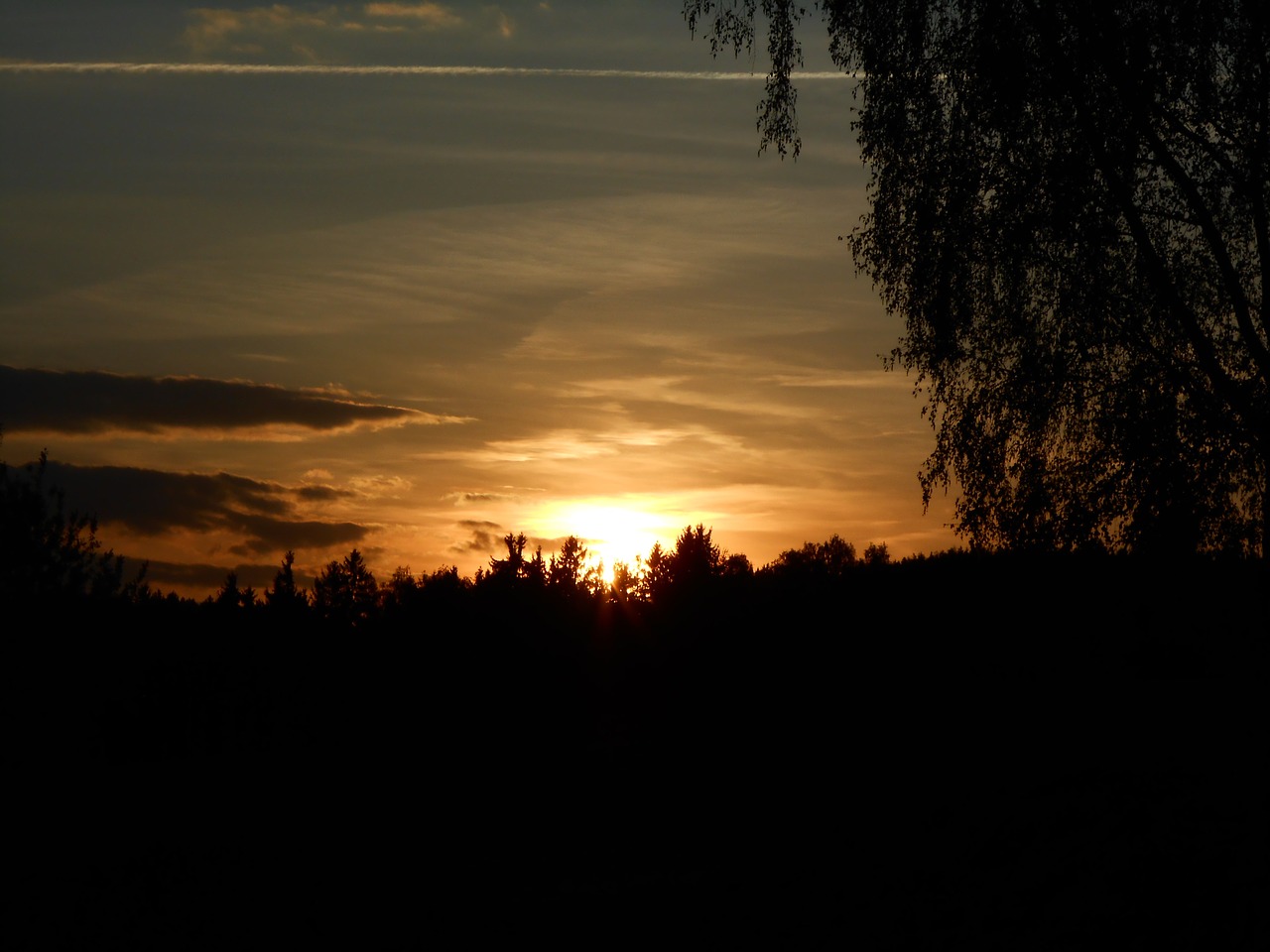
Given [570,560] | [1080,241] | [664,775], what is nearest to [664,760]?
[664,775]

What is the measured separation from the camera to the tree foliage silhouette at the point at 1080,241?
11617mm

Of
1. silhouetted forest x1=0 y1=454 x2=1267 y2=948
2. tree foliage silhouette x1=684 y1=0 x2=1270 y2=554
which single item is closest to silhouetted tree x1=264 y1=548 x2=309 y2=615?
silhouetted forest x1=0 y1=454 x2=1267 y2=948

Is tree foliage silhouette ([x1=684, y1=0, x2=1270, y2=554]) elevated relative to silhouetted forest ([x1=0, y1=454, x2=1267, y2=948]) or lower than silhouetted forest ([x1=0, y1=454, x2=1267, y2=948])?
elevated

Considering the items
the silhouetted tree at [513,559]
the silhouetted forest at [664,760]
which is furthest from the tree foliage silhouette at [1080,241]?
the silhouetted tree at [513,559]

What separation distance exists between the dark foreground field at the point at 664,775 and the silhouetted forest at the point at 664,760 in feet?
0.14

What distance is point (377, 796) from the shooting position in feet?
45.3

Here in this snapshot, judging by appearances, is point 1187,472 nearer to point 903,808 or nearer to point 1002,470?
point 1002,470

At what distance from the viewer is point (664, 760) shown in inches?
541

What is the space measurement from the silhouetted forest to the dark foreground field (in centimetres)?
4

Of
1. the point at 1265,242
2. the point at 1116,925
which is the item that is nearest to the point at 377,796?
the point at 1116,925

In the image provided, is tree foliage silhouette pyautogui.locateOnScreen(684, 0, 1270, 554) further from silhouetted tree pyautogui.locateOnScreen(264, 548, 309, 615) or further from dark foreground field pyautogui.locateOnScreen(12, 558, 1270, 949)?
silhouetted tree pyautogui.locateOnScreen(264, 548, 309, 615)

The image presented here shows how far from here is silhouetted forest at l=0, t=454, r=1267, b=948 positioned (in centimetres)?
802

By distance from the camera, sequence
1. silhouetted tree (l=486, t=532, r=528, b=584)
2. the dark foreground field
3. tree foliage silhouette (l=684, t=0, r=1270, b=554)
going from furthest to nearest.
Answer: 1. silhouetted tree (l=486, t=532, r=528, b=584)
2. tree foliage silhouette (l=684, t=0, r=1270, b=554)
3. the dark foreground field

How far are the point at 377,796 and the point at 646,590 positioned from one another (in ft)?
23.7
